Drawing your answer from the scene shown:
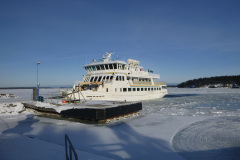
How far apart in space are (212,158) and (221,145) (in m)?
1.55

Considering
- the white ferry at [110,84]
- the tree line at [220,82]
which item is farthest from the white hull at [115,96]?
the tree line at [220,82]

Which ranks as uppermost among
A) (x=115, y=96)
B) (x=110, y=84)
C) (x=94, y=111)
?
(x=110, y=84)

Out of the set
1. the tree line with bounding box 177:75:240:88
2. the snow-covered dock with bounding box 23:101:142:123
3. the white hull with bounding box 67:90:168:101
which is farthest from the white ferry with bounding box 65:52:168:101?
the tree line with bounding box 177:75:240:88

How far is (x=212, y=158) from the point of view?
18.4 feet

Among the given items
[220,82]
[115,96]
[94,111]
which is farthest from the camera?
[220,82]

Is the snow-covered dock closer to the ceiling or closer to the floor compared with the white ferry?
closer to the floor

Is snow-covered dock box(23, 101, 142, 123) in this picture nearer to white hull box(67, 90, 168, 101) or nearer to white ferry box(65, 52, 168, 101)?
white hull box(67, 90, 168, 101)

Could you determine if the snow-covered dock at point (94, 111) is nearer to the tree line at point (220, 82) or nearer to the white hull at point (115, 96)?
the white hull at point (115, 96)

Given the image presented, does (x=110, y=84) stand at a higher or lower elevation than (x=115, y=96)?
higher

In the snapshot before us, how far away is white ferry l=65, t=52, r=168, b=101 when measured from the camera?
73.7 ft

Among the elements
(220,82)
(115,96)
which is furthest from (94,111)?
(220,82)

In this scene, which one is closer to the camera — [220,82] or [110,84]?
[110,84]

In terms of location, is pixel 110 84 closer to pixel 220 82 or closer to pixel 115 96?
pixel 115 96

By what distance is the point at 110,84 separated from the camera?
2378 cm
